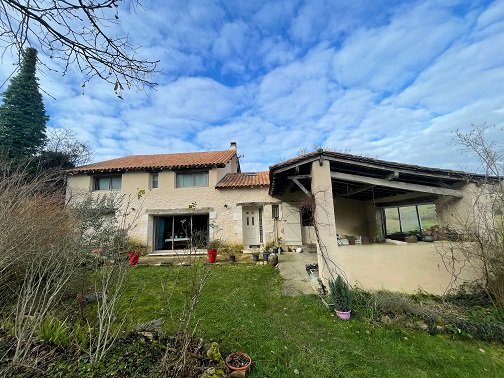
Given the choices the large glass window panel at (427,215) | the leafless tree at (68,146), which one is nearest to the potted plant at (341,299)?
the large glass window panel at (427,215)

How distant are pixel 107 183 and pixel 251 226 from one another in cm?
1037

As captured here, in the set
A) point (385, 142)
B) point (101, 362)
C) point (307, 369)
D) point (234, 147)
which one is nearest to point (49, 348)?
point (101, 362)

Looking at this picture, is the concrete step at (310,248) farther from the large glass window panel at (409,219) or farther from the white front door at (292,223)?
the large glass window panel at (409,219)

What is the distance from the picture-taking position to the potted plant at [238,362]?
3.42 meters

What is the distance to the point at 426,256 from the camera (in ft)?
21.4

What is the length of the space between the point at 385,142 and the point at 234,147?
450 inches

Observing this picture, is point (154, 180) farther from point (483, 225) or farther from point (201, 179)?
point (483, 225)

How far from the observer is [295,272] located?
29.5 ft

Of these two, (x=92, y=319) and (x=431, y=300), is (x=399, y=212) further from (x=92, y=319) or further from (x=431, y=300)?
(x=92, y=319)

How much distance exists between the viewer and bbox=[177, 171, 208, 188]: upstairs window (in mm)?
15602

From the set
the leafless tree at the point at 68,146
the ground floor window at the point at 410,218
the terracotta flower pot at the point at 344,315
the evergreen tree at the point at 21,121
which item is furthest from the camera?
the leafless tree at the point at 68,146

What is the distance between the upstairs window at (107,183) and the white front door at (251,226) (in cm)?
892

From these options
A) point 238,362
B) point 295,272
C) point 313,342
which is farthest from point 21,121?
point 313,342

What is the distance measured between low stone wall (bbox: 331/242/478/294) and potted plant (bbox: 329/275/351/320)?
877 millimetres
